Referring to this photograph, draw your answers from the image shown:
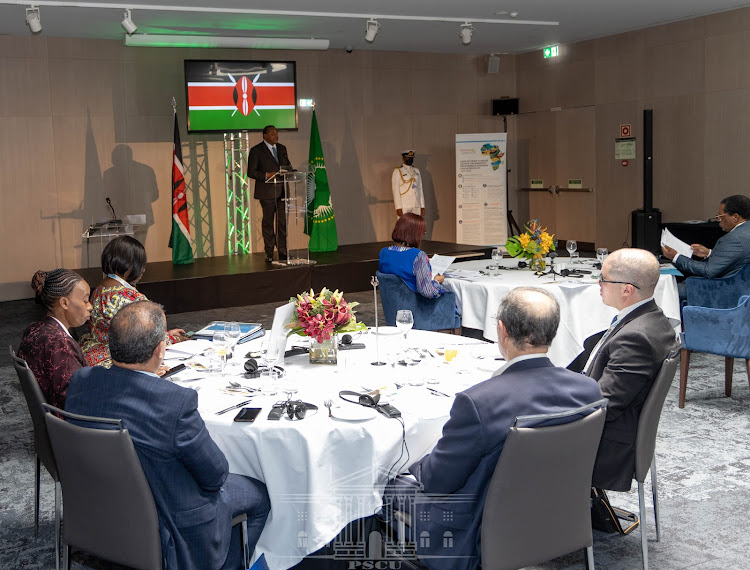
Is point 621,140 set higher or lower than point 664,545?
higher

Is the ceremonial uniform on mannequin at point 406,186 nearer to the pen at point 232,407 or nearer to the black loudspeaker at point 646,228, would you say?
the black loudspeaker at point 646,228

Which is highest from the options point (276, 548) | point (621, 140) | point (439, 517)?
point (621, 140)

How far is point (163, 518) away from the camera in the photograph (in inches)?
101

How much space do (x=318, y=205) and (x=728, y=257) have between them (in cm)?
648

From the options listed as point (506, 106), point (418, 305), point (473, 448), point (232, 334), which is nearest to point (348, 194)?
point (506, 106)

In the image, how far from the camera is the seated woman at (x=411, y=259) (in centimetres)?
574

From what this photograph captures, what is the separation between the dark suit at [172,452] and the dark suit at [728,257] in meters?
4.31

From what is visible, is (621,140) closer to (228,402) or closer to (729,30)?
(729,30)

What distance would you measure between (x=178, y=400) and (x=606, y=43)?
36.4 ft

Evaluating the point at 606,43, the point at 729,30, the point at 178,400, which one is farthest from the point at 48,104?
the point at 178,400

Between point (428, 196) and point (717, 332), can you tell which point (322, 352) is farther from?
point (428, 196)

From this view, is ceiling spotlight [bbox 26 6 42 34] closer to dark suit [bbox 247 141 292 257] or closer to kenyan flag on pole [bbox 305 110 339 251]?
dark suit [bbox 247 141 292 257]

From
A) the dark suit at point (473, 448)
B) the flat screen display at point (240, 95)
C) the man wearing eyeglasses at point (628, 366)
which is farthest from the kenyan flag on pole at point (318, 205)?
the dark suit at point (473, 448)

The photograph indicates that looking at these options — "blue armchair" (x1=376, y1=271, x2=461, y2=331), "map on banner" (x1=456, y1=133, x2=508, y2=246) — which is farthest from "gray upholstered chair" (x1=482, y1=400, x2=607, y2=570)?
"map on banner" (x1=456, y1=133, x2=508, y2=246)
